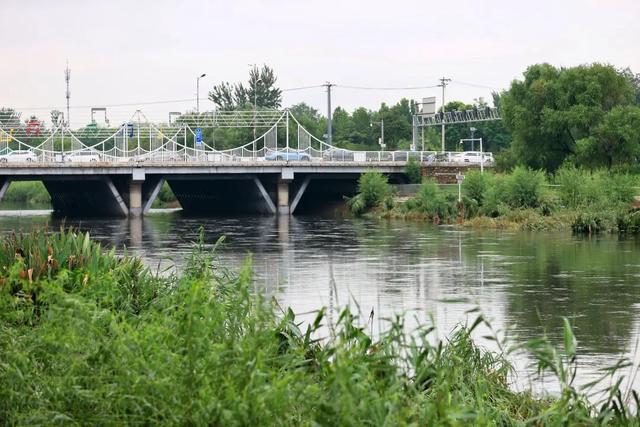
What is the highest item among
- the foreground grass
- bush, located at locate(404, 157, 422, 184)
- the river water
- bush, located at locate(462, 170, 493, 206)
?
bush, located at locate(404, 157, 422, 184)

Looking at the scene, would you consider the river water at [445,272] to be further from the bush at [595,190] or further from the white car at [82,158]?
the white car at [82,158]

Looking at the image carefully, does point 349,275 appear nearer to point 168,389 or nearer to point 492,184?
point 168,389

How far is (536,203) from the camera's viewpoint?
53.7 metres

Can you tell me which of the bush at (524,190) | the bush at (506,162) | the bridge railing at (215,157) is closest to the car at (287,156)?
the bridge railing at (215,157)

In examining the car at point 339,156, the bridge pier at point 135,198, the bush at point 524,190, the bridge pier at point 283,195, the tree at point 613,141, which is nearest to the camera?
the bush at point 524,190

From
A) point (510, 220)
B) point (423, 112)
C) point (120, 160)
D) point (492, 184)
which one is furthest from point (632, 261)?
point (423, 112)

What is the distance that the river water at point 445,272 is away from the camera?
20.4 m

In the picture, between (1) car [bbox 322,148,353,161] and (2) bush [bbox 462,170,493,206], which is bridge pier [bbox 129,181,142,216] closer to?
(1) car [bbox 322,148,353,161]

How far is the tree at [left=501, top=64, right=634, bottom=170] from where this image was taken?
63250mm

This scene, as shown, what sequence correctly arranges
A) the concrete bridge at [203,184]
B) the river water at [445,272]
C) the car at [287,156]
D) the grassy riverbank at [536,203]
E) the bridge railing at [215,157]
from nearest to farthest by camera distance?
the river water at [445,272]
the grassy riverbank at [536,203]
the concrete bridge at [203,184]
the bridge railing at [215,157]
the car at [287,156]

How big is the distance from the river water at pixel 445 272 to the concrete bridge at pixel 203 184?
9.37 m

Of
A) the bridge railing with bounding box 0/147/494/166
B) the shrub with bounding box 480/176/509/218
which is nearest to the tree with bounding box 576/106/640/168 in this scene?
the shrub with bounding box 480/176/509/218

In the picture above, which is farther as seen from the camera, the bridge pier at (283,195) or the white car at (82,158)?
the bridge pier at (283,195)

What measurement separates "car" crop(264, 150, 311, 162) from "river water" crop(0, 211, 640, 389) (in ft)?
59.0
